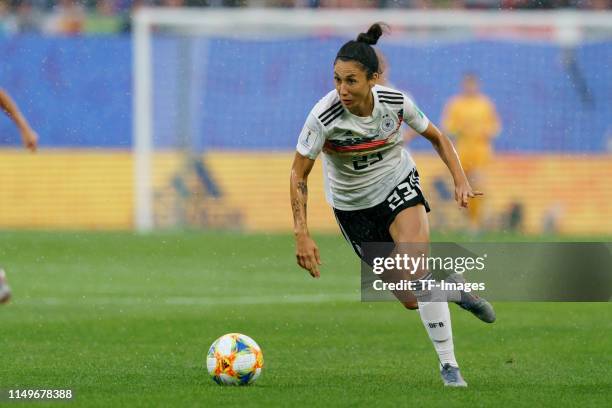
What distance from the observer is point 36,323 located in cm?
1226

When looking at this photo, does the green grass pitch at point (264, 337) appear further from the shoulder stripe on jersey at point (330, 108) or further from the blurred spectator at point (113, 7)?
the blurred spectator at point (113, 7)

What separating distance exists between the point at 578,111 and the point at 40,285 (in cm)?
1283

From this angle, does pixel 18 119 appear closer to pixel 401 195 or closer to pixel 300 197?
pixel 300 197

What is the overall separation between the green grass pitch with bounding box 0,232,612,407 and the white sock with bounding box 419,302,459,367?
0.74ft

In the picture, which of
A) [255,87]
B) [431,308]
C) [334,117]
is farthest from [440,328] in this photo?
[255,87]

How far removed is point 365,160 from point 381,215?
0.40 meters

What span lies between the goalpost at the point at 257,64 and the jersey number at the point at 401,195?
15.1 meters

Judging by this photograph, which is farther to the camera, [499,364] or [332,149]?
[499,364]

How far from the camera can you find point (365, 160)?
350 inches

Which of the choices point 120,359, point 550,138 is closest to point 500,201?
point 550,138

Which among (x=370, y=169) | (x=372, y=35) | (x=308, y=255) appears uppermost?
(x=372, y=35)

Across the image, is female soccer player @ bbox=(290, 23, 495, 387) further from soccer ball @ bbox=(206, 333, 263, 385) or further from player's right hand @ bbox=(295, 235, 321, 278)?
soccer ball @ bbox=(206, 333, 263, 385)

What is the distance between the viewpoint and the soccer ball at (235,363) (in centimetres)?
844

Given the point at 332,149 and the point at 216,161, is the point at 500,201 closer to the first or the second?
the point at 216,161
